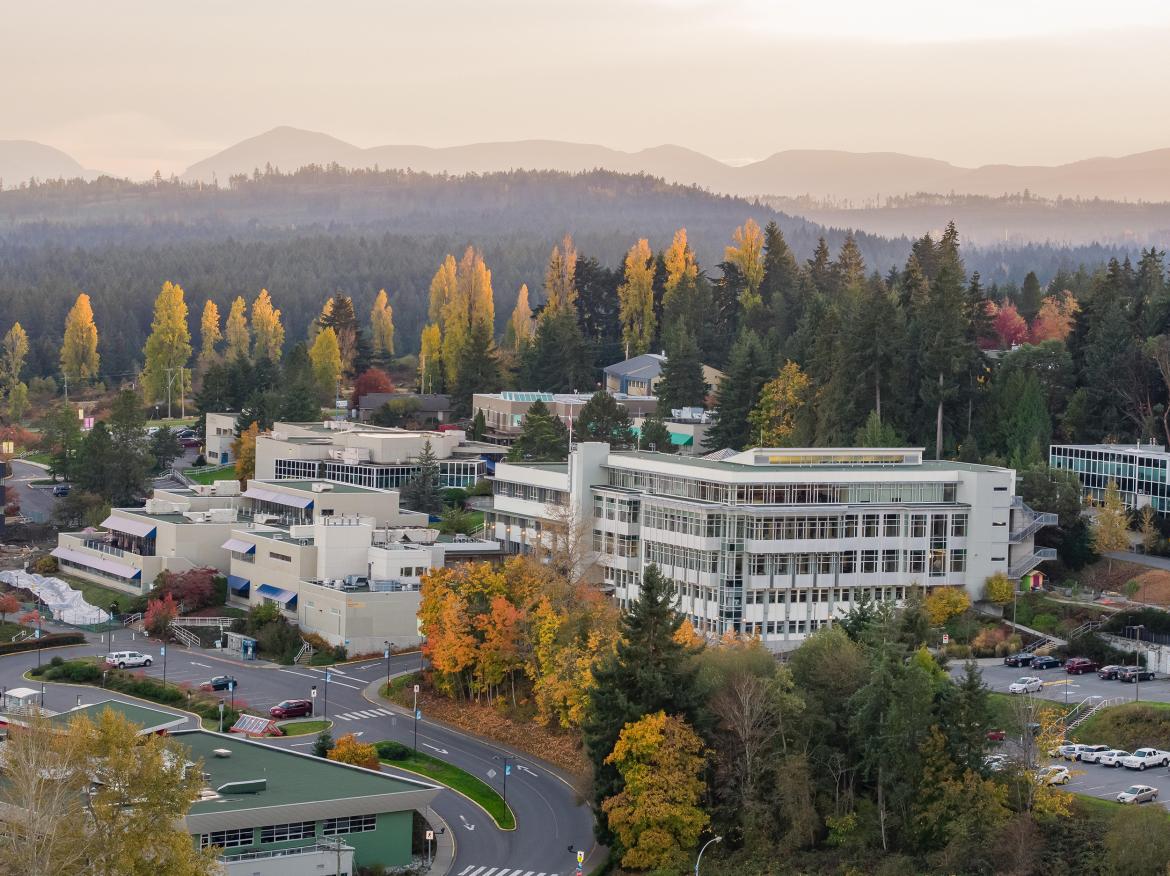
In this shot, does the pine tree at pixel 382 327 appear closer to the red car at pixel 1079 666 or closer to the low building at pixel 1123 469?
the low building at pixel 1123 469

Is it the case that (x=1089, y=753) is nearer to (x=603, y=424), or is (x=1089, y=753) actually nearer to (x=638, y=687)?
(x=638, y=687)

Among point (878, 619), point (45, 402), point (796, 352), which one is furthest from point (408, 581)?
point (45, 402)

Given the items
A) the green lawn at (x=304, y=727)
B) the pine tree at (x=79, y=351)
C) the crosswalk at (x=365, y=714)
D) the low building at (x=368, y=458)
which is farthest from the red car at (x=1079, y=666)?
the pine tree at (x=79, y=351)

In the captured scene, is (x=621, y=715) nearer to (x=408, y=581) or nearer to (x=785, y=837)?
(x=785, y=837)

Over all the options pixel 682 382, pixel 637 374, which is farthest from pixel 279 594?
pixel 637 374

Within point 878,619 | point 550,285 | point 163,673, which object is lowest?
point 163,673

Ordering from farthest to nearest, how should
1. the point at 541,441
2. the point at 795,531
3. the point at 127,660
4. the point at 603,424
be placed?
the point at 603,424 → the point at 541,441 → the point at 127,660 → the point at 795,531

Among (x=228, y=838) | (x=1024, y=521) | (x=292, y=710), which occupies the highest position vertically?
(x=1024, y=521)
